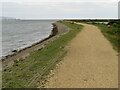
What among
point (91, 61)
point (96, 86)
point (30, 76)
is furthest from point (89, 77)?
point (91, 61)

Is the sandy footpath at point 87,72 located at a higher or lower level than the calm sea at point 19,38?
higher

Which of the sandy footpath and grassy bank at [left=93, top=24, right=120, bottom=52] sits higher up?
the sandy footpath

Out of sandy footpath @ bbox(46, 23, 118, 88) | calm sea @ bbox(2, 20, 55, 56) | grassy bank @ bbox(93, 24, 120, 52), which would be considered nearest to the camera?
sandy footpath @ bbox(46, 23, 118, 88)

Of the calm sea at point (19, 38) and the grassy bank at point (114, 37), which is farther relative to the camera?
the calm sea at point (19, 38)

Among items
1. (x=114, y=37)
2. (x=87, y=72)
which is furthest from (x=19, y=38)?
(x=87, y=72)

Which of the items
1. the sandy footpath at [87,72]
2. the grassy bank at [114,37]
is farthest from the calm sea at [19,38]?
the sandy footpath at [87,72]

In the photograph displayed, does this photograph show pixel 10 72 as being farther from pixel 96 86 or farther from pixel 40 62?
pixel 96 86

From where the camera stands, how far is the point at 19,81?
34.8ft

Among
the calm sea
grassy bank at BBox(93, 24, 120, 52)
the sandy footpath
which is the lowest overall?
Answer: the calm sea

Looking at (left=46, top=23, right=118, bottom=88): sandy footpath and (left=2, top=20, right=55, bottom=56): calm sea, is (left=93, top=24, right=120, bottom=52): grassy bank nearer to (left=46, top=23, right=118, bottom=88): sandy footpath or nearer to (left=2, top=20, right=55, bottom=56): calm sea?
(left=46, top=23, right=118, bottom=88): sandy footpath

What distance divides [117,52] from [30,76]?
8666 mm

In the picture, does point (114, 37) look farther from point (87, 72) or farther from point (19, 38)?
point (19, 38)

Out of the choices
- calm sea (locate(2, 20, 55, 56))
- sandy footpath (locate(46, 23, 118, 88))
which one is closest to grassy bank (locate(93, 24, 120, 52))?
sandy footpath (locate(46, 23, 118, 88))

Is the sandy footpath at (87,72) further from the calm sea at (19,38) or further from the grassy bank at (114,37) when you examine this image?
the calm sea at (19,38)
